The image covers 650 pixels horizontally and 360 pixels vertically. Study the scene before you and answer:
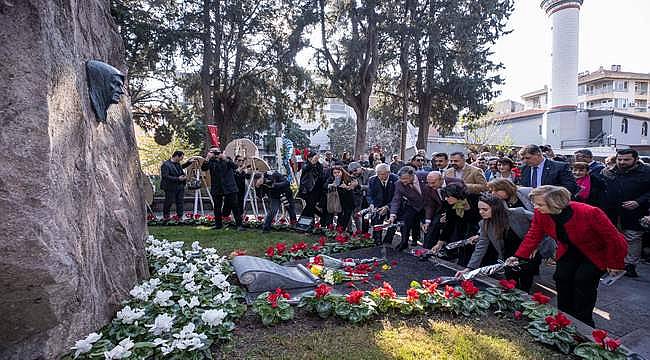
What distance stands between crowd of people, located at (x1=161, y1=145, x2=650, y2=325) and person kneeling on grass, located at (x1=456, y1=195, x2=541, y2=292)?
13 mm

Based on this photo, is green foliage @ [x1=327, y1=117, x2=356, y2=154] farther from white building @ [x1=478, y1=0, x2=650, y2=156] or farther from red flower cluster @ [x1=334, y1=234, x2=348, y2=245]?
red flower cluster @ [x1=334, y1=234, x2=348, y2=245]

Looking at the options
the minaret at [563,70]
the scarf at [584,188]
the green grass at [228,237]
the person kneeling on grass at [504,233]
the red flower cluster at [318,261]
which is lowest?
the green grass at [228,237]

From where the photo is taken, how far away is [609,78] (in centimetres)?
5638

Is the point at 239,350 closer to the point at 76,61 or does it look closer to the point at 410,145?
the point at 76,61

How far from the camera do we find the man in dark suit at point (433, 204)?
6465 mm

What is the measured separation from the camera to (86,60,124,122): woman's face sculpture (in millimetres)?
3693

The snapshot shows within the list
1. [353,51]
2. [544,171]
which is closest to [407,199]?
[544,171]

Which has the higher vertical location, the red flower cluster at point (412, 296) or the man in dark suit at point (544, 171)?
the man in dark suit at point (544, 171)

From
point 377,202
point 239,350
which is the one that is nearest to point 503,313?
point 239,350

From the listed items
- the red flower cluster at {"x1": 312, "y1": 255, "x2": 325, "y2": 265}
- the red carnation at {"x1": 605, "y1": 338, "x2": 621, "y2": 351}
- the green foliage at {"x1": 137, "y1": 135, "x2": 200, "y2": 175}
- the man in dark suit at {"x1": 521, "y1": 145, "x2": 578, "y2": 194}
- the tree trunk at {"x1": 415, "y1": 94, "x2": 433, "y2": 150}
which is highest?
the tree trunk at {"x1": 415, "y1": 94, "x2": 433, "y2": 150}

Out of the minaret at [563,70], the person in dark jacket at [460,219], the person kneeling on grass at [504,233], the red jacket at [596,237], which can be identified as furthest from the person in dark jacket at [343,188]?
the minaret at [563,70]

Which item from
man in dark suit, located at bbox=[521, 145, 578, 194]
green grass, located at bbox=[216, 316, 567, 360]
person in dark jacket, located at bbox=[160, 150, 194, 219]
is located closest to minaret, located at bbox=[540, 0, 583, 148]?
man in dark suit, located at bbox=[521, 145, 578, 194]

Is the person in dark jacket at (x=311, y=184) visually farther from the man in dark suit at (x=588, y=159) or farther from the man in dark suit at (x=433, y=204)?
the man in dark suit at (x=588, y=159)

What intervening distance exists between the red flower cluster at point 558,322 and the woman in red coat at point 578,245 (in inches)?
17.5
